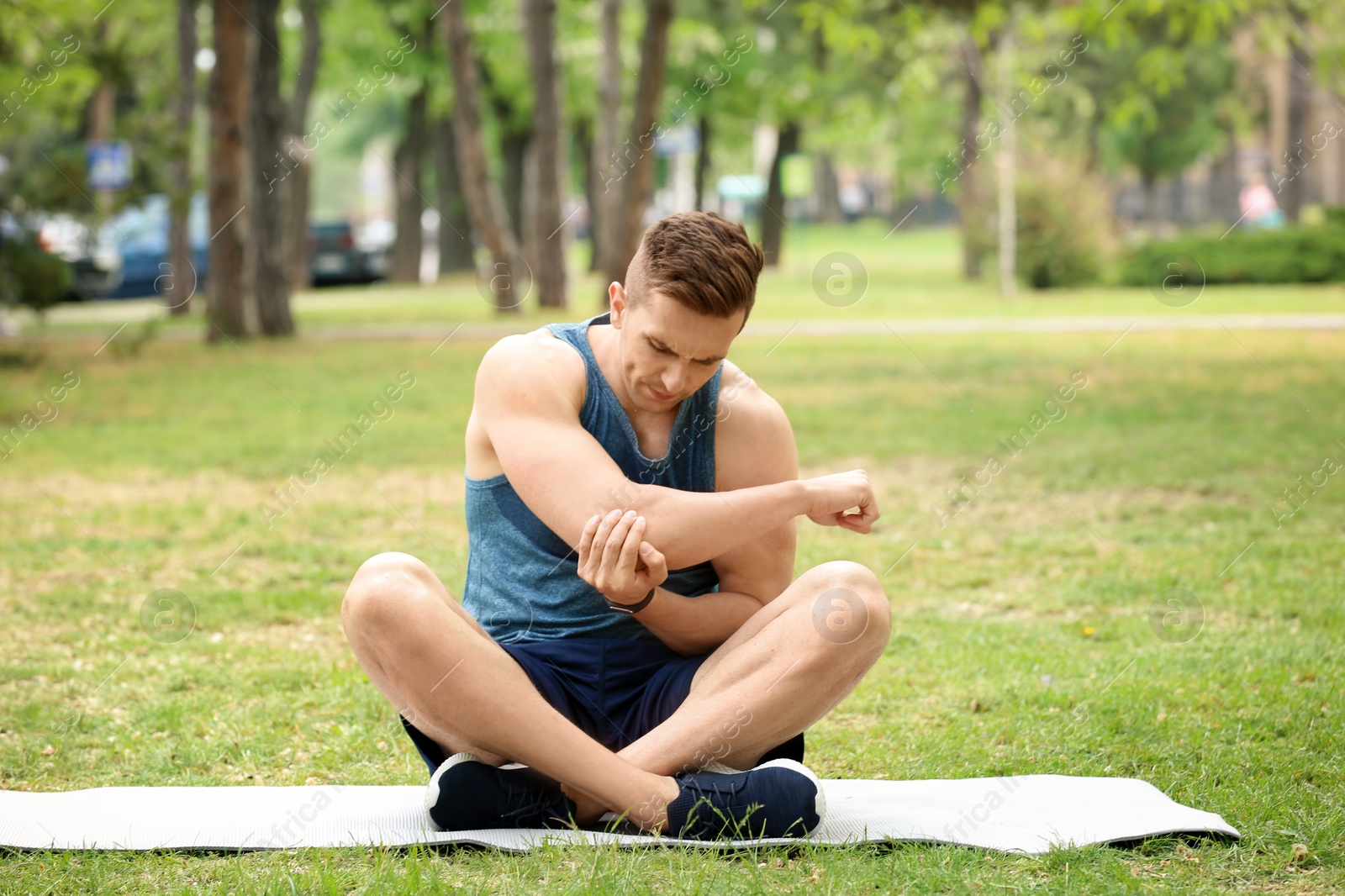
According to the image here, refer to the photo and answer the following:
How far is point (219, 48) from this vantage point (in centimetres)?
1545

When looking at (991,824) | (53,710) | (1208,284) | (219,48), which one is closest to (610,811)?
(991,824)

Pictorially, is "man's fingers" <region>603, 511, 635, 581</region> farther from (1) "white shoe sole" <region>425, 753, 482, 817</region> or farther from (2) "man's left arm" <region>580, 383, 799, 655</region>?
(1) "white shoe sole" <region>425, 753, 482, 817</region>

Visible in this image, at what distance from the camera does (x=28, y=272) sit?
11367mm

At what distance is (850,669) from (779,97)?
26916 millimetres

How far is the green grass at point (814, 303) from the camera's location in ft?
62.6

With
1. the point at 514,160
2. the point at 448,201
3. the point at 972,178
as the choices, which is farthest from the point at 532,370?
the point at 448,201

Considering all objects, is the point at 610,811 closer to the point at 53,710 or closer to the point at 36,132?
A: the point at 53,710

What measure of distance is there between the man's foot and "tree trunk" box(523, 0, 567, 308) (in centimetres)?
1647

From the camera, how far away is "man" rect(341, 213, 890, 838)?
3055 mm

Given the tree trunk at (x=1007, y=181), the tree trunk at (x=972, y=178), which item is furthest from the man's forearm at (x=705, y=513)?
the tree trunk at (x=972, y=178)

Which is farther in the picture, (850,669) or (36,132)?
(36,132)

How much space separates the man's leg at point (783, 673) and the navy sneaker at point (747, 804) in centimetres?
9

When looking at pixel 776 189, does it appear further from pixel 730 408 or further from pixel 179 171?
pixel 730 408

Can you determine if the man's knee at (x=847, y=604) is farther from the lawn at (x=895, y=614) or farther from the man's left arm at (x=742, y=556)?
the lawn at (x=895, y=614)
